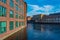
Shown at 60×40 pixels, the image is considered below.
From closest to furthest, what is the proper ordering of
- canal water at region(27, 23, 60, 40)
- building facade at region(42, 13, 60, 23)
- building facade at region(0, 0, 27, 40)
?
building facade at region(0, 0, 27, 40), canal water at region(27, 23, 60, 40), building facade at region(42, 13, 60, 23)

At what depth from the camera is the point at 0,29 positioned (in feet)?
68.0

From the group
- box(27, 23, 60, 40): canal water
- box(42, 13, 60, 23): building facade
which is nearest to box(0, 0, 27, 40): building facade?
box(27, 23, 60, 40): canal water

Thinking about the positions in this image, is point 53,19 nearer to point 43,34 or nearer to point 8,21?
point 43,34

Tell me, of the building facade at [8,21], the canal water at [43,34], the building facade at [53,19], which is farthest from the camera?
the building facade at [53,19]

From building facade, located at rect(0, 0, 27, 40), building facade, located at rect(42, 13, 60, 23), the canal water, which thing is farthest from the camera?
building facade, located at rect(42, 13, 60, 23)

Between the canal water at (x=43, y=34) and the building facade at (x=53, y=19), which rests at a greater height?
the building facade at (x=53, y=19)

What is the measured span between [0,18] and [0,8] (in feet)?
6.37

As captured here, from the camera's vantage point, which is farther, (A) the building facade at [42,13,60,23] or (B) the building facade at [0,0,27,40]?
(A) the building facade at [42,13,60,23]

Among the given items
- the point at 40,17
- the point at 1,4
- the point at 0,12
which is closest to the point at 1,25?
the point at 0,12

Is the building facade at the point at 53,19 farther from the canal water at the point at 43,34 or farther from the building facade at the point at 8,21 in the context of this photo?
the building facade at the point at 8,21

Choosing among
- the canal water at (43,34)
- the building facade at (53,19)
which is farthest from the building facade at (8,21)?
the building facade at (53,19)

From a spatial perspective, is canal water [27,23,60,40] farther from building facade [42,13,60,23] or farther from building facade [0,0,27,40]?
building facade [42,13,60,23]

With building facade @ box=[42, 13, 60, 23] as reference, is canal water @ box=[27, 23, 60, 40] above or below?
below

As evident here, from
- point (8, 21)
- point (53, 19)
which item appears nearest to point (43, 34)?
point (8, 21)
